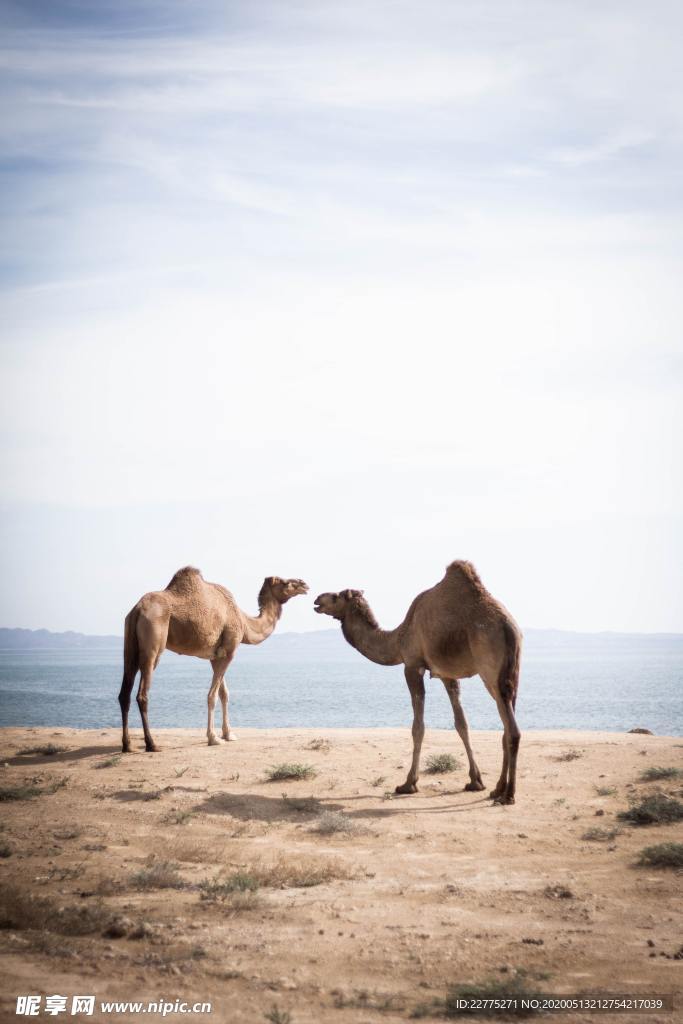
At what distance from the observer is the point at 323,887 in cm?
941

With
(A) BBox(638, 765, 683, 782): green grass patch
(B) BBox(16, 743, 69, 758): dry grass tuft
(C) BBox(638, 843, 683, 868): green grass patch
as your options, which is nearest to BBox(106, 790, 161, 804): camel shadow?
(B) BBox(16, 743, 69, 758): dry grass tuft

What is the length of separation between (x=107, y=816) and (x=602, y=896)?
651cm

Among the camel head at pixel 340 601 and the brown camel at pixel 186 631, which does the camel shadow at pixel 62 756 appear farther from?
the camel head at pixel 340 601

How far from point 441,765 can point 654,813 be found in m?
4.38

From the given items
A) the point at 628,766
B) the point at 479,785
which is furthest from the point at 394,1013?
the point at 628,766

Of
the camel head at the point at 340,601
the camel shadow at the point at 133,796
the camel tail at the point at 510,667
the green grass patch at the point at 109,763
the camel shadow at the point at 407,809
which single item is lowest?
the camel shadow at the point at 407,809

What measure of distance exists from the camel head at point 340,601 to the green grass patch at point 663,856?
22.3 feet

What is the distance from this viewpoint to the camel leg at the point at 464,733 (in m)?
14.1

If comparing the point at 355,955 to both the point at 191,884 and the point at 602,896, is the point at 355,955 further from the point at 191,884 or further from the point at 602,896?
the point at 602,896

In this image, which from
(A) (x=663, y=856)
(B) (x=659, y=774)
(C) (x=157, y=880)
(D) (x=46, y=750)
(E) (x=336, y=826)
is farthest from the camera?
(D) (x=46, y=750)

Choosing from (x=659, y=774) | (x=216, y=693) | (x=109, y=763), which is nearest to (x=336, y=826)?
(x=109, y=763)

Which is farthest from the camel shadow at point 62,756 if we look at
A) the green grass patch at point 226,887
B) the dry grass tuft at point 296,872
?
the green grass patch at point 226,887

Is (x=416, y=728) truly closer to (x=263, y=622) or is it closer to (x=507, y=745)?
(x=507, y=745)

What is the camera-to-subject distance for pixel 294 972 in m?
7.10
